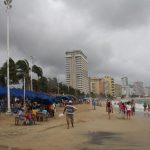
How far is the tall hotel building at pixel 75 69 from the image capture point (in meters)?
188

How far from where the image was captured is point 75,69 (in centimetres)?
18988

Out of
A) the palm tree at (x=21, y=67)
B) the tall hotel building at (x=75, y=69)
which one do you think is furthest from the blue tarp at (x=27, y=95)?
the tall hotel building at (x=75, y=69)

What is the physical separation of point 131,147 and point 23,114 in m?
11.0

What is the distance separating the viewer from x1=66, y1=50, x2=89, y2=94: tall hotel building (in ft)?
616

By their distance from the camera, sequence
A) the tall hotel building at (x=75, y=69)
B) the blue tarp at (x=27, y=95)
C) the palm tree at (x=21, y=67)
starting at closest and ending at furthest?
the blue tarp at (x=27, y=95) → the palm tree at (x=21, y=67) → the tall hotel building at (x=75, y=69)

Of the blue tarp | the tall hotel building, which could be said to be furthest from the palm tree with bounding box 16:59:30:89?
the tall hotel building

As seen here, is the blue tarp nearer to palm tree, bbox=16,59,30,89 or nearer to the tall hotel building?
palm tree, bbox=16,59,30,89

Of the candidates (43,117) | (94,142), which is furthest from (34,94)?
(94,142)

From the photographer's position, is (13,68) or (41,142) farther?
(13,68)

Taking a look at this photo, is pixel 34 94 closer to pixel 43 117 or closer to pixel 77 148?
pixel 43 117

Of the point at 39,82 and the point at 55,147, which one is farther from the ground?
the point at 39,82

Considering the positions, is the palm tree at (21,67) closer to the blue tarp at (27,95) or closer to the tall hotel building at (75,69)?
the blue tarp at (27,95)

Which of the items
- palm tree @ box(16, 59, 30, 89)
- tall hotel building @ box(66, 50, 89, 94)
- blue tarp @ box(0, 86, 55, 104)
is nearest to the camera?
blue tarp @ box(0, 86, 55, 104)

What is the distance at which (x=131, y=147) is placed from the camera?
1266cm
